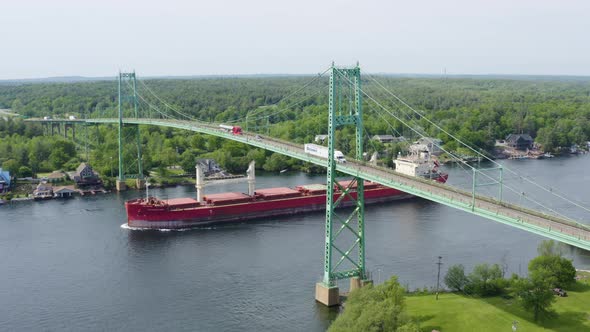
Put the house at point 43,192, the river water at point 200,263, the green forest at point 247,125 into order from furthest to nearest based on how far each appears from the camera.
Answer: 1. the green forest at point 247,125
2. the house at point 43,192
3. the river water at point 200,263

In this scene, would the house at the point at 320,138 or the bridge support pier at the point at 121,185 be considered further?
the house at the point at 320,138

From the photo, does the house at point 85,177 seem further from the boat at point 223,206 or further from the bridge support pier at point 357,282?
the bridge support pier at point 357,282

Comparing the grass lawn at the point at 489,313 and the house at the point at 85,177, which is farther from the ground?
the house at the point at 85,177

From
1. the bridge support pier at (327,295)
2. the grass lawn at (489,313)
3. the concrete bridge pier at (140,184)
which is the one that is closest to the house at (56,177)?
the concrete bridge pier at (140,184)

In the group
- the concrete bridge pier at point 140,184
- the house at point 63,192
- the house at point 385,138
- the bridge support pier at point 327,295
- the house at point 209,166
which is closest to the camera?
the bridge support pier at point 327,295

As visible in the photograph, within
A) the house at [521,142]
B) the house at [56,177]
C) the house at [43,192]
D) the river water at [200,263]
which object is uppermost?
the house at [521,142]

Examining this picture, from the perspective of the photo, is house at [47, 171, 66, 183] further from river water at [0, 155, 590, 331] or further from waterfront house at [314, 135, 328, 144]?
waterfront house at [314, 135, 328, 144]
